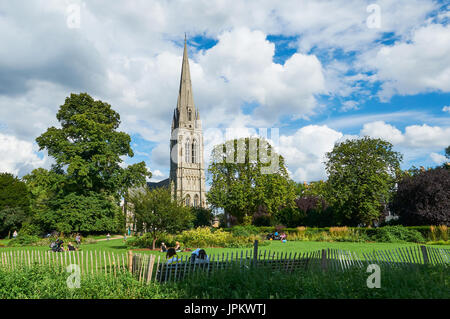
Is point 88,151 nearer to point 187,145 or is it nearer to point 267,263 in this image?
point 267,263

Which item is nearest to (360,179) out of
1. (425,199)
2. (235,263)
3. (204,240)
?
(425,199)

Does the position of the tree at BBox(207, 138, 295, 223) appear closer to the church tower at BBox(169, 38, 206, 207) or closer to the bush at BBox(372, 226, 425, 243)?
the bush at BBox(372, 226, 425, 243)

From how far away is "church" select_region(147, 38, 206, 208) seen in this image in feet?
307

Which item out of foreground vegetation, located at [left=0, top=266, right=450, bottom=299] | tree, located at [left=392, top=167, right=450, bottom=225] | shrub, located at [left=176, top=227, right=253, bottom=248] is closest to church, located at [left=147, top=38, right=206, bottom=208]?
tree, located at [left=392, top=167, right=450, bottom=225]

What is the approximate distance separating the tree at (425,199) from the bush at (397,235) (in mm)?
3416

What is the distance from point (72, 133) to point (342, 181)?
2894 cm

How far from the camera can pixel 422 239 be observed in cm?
2677

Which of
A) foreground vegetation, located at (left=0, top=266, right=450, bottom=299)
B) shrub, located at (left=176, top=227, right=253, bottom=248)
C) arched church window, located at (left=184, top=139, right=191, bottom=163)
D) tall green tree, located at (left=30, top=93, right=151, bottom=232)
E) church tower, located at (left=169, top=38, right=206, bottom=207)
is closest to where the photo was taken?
foreground vegetation, located at (left=0, top=266, right=450, bottom=299)

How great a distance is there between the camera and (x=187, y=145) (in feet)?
317

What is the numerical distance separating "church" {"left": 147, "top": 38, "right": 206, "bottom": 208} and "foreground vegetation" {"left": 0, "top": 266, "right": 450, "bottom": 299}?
83.2 m

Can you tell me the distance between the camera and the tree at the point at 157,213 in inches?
957

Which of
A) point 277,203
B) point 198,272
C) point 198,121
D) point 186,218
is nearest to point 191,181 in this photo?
point 198,121

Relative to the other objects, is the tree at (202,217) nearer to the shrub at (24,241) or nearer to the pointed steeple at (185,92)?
the shrub at (24,241)

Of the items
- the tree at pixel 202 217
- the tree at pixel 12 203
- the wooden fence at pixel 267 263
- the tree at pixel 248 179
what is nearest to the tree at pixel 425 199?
the tree at pixel 248 179
